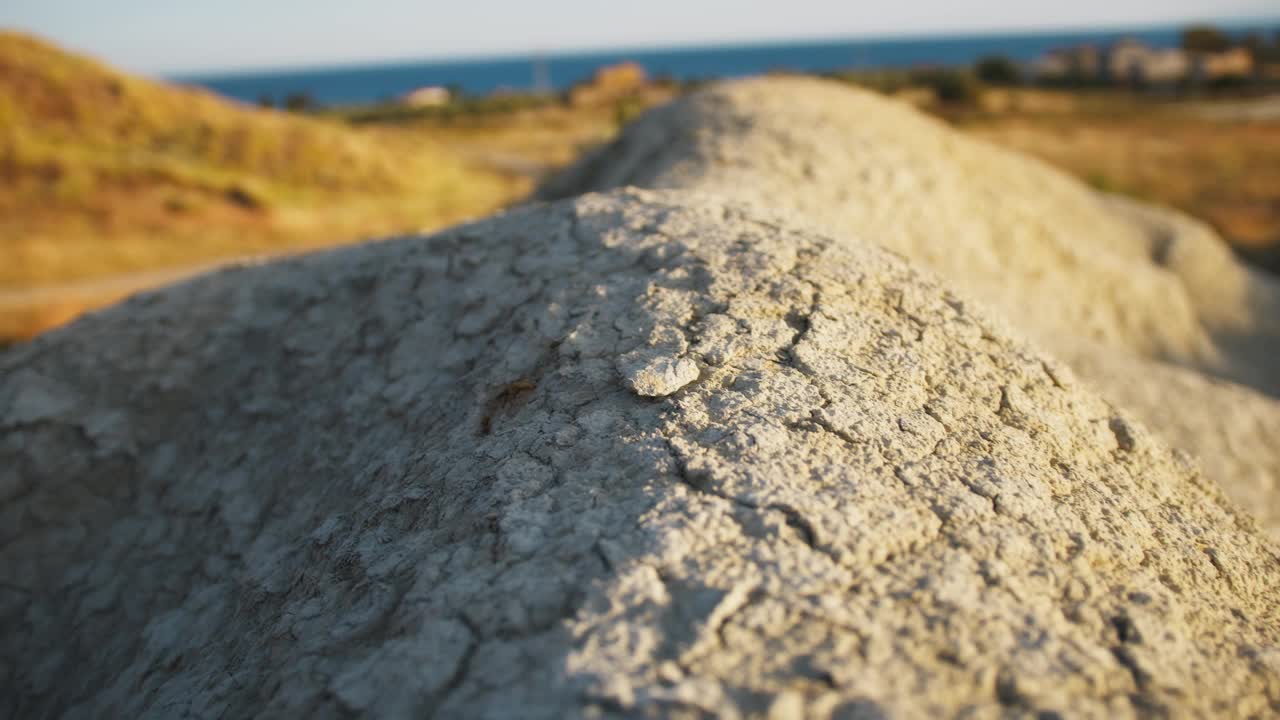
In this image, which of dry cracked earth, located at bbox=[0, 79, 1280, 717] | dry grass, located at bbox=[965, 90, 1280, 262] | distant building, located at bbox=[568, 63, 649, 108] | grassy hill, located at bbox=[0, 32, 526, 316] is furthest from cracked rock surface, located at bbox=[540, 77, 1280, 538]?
distant building, located at bbox=[568, 63, 649, 108]

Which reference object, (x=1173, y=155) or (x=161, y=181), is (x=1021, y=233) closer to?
(x=161, y=181)

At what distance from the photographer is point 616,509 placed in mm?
1534

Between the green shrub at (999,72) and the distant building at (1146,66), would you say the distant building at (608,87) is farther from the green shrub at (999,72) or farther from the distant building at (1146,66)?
the distant building at (1146,66)

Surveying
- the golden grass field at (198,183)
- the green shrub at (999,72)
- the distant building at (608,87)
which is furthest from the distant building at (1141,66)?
the distant building at (608,87)

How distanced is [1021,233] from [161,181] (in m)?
12.3

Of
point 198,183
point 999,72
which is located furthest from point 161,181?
point 999,72

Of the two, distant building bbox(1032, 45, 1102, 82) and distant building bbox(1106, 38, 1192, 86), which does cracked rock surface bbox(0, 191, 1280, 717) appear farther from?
distant building bbox(1032, 45, 1102, 82)

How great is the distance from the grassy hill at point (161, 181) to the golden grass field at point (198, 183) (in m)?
0.03

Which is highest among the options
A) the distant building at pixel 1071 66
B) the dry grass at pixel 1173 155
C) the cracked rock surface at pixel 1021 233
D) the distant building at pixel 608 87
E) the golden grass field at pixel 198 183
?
the cracked rock surface at pixel 1021 233

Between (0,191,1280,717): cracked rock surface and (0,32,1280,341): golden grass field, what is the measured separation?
5.57m

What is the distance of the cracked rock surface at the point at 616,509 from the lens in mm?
1286

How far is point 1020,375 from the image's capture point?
216 cm

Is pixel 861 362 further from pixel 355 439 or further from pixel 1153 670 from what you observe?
pixel 355 439

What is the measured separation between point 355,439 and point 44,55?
16008 millimetres
